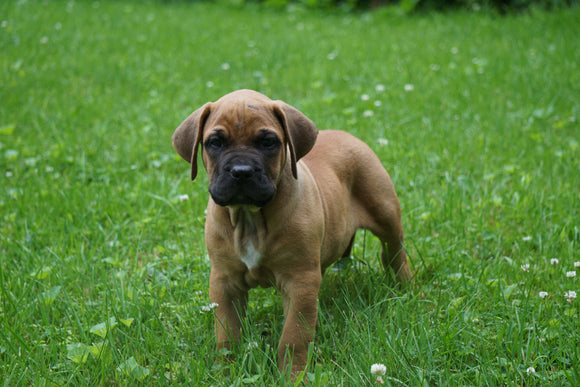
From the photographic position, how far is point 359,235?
5.03m

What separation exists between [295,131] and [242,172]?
18.8 inches

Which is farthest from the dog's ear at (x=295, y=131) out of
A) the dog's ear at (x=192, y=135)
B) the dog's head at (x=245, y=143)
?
the dog's ear at (x=192, y=135)

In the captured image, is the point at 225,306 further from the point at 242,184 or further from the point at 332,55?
the point at 332,55

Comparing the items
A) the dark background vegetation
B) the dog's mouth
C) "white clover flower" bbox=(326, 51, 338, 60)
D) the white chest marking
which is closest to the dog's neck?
the white chest marking

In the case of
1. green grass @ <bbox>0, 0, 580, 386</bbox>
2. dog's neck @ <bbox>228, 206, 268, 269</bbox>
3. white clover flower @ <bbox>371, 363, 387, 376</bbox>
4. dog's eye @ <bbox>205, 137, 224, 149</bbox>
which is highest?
dog's eye @ <bbox>205, 137, 224, 149</bbox>

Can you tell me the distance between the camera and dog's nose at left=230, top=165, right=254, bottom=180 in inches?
115

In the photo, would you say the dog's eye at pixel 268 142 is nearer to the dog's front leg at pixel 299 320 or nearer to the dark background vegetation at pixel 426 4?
the dog's front leg at pixel 299 320

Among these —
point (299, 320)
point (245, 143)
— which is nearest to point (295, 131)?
point (245, 143)

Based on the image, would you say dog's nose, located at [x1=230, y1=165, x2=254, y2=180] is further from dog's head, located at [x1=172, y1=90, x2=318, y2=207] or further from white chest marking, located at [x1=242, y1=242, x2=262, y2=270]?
white chest marking, located at [x1=242, y1=242, x2=262, y2=270]

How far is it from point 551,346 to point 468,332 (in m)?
0.45

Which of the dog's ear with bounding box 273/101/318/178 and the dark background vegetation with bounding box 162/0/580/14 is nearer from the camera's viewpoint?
the dog's ear with bounding box 273/101/318/178

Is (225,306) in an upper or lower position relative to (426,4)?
lower

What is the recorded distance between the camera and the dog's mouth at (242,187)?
2.93m

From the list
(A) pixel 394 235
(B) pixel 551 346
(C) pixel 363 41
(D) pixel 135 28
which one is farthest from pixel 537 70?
(D) pixel 135 28
